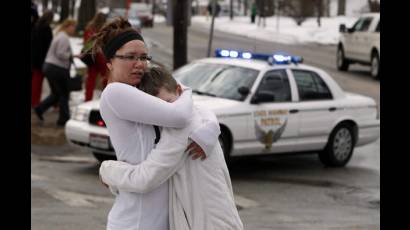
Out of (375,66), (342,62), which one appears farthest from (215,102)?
(342,62)

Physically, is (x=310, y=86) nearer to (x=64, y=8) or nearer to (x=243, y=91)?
(x=243, y=91)

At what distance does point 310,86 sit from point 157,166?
27.4 feet

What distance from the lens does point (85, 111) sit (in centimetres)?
1109

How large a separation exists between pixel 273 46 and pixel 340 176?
26096 mm

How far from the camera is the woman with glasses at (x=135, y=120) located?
3740 millimetres

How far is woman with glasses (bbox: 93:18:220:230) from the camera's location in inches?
147

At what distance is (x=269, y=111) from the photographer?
1105cm

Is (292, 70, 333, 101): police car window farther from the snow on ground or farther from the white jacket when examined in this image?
the snow on ground

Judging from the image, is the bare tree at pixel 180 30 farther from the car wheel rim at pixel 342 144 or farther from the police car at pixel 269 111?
the car wheel rim at pixel 342 144

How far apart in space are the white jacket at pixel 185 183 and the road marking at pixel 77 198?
5259mm

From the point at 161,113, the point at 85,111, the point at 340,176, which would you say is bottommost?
the point at 340,176

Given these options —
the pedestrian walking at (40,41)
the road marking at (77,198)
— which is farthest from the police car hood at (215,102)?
Result: the pedestrian walking at (40,41)
